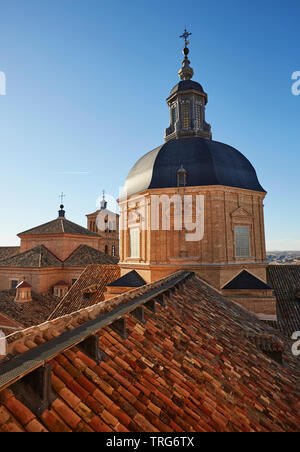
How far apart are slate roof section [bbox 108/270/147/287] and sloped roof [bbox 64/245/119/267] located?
1247cm

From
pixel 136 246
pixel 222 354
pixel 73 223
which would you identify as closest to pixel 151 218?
pixel 136 246

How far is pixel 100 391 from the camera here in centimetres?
264

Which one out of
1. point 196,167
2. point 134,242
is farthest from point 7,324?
point 196,167

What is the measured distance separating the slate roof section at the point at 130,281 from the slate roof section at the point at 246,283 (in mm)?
4098

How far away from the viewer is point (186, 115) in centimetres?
1742

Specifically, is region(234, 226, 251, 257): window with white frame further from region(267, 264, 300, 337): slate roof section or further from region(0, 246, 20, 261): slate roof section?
region(0, 246, 20, 261): slate roof section

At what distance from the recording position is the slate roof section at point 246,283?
41.4ft

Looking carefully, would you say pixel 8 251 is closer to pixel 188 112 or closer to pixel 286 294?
pixel 188 112

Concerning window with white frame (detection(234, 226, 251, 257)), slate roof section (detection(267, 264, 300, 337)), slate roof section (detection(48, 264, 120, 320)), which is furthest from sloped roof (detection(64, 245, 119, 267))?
window with white frame (detection(234, 226, 251, 257))

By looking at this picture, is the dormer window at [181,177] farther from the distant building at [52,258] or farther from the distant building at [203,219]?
the distant building at [52,258]

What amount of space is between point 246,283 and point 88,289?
884cm

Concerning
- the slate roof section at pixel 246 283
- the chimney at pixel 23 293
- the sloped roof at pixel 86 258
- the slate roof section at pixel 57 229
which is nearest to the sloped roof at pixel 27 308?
the chimney at pixel 23 293

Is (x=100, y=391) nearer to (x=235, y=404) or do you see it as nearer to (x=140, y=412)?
(x=140, y=412)
